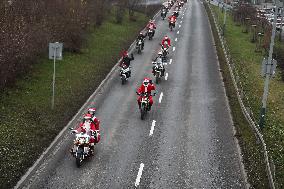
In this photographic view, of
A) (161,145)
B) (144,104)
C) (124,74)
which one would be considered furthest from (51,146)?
(124,74)

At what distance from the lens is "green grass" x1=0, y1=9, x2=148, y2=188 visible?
1606cm

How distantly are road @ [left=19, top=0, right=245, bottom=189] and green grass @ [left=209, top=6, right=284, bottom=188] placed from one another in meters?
1.25

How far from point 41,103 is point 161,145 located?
6796 mm

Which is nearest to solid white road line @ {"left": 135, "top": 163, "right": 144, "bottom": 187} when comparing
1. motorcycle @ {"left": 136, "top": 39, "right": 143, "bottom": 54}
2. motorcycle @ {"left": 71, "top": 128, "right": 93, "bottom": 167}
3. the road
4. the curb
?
the road

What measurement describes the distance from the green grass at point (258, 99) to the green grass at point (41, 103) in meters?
7.84

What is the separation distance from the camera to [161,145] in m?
18.5

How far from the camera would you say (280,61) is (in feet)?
124

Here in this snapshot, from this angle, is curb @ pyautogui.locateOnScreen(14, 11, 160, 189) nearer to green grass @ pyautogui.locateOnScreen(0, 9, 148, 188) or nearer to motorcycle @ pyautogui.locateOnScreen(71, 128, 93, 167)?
green grass @ pyautogui.locateOnScreen(0, 9, 148, 188)

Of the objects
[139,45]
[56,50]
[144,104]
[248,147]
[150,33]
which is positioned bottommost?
[248,147]

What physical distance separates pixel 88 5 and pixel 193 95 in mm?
18264

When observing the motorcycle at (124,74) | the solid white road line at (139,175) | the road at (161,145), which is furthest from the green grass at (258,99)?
the motorcycle at (124,74)

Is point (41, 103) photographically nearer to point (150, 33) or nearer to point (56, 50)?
point (56, 50)

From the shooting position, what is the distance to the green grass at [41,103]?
16.1m

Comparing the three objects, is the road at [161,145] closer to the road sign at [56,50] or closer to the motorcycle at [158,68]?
the motorcycle at [158,68]
